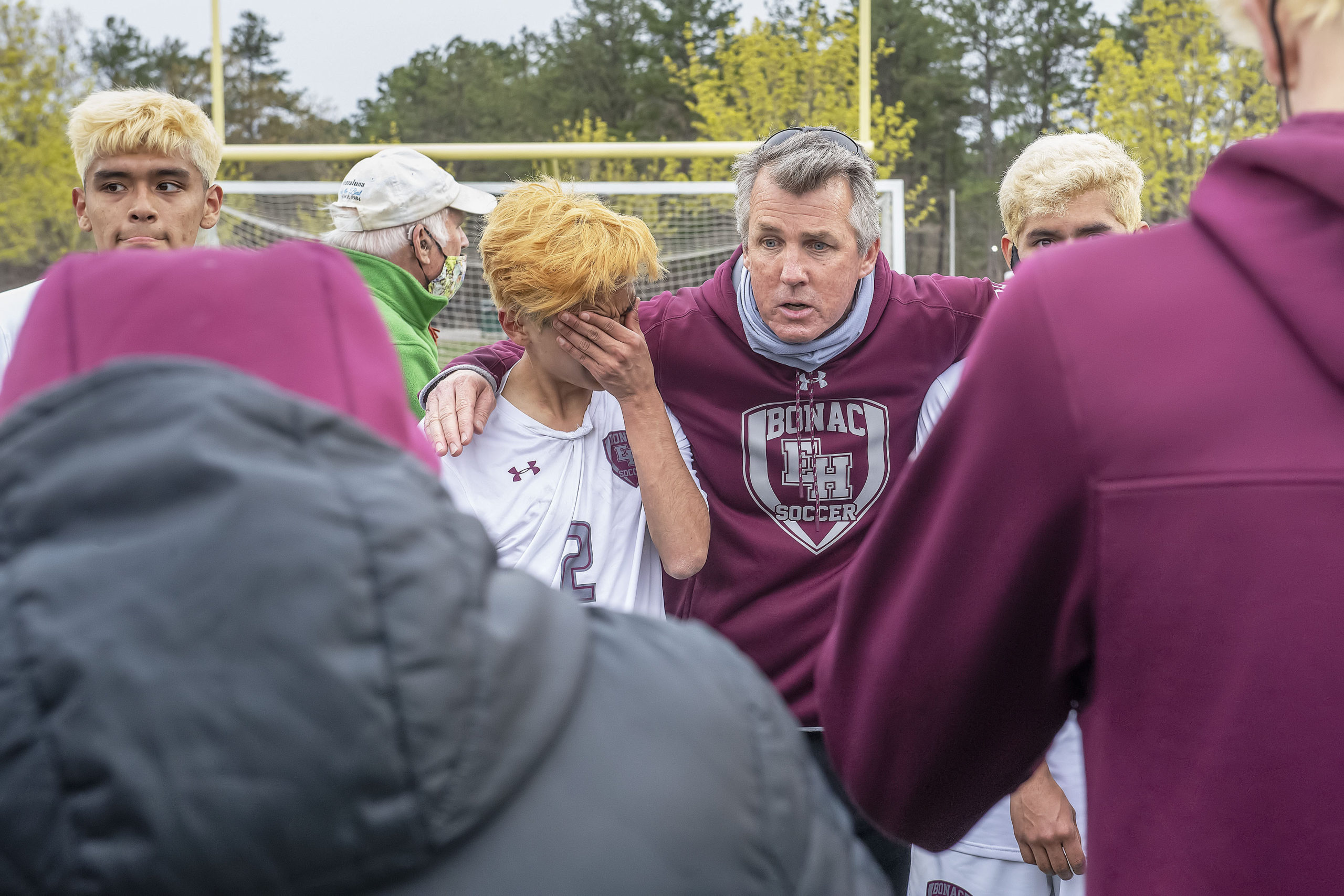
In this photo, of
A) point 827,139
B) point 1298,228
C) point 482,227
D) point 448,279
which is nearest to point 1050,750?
point 1298,228

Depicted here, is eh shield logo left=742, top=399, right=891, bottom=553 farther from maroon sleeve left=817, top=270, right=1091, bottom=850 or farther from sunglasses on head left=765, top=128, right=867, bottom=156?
maroon sleeve left=817, top=270, right=1091, bottom=850

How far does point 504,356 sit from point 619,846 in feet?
6.93

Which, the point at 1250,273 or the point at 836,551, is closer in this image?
the point at 1250,273

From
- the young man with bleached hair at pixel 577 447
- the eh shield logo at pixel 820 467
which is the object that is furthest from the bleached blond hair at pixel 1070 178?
the young man with bleached hair at pixel 577 447

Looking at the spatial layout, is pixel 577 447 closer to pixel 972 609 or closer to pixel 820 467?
pixel 820 467

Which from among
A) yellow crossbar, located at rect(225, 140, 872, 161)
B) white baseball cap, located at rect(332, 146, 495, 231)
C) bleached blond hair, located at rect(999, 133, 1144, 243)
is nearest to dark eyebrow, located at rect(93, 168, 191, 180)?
white baseball cap, located at rect(332, 146, 495, 231)

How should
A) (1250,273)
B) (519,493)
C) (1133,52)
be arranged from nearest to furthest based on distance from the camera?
(1250,273) → (519,493) → (1133,52)

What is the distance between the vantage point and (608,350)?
2.40 metres

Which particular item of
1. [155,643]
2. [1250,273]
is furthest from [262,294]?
[1250,273]

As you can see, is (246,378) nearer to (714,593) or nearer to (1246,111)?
(714,593)

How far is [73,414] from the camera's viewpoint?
25.2 inches

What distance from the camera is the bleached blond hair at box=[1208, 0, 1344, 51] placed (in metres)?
0.91

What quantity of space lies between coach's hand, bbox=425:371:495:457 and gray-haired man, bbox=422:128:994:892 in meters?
0.02

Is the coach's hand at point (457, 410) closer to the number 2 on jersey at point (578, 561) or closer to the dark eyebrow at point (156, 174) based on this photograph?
the number 2 on jersey at point (578, 561)
